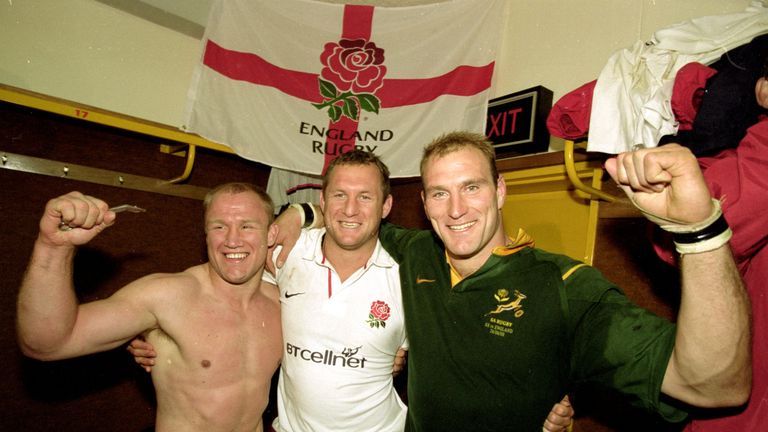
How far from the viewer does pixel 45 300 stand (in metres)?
1.42

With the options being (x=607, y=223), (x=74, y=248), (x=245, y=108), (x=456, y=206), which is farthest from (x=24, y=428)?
(x=607, y=223)

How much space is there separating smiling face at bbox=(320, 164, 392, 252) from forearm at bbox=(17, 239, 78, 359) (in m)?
1.09

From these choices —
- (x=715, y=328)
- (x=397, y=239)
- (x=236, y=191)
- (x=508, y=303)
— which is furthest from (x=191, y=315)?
(x=715, y=328)

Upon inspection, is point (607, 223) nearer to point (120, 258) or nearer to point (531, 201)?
point (531, 201)

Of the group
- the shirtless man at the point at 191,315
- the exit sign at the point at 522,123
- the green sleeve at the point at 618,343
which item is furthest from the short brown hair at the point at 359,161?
the green sleeve at the point at 618,343

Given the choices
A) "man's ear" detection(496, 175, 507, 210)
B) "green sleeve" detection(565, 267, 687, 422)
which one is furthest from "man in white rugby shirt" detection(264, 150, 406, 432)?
"green sleeve" detection(565, 267, 687, 422)

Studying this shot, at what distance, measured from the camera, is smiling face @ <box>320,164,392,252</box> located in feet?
6.69

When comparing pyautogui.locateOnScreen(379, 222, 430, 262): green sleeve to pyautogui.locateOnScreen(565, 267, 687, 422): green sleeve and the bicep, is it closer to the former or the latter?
pyautogui.locateOnScreen(565, 267, 687, 422): green sleeve

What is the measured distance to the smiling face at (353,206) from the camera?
204cm

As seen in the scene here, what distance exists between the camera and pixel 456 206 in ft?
5.45

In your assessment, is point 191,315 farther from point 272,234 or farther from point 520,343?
point 520,343

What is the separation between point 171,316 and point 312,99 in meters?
1.93

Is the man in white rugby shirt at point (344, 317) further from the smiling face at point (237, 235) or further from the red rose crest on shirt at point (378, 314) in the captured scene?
the smiling face at point (237, 235)

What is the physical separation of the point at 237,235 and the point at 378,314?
33.5 inches
